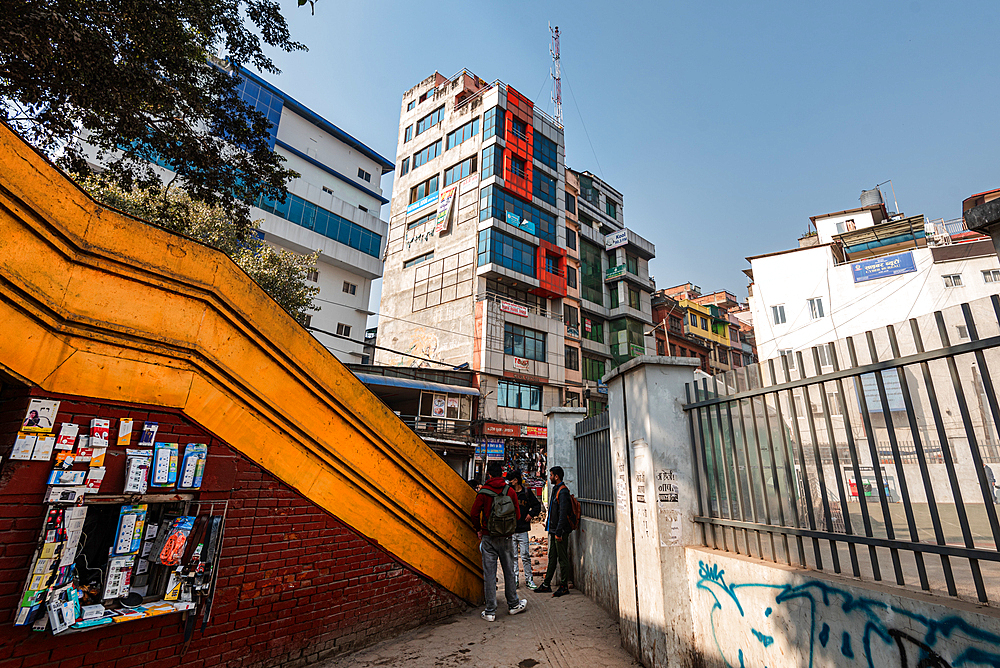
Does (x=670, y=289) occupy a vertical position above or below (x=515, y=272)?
above

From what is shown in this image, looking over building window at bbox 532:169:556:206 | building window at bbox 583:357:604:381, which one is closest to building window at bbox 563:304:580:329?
building window at bbox 583:357:604:381

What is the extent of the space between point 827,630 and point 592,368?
101 ft

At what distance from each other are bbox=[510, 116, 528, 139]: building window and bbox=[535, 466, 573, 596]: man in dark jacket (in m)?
28.5

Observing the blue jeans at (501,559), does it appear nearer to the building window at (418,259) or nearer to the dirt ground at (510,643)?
the dirt ground at (510,643)

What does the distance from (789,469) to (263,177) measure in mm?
8528

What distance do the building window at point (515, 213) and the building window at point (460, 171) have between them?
233cm

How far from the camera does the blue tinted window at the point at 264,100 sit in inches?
1086

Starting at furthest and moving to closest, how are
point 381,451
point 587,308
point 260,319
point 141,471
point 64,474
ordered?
1. point 587,308
2. point 381,451
3. point 260,319
4. point 141,471
5. point 64,474

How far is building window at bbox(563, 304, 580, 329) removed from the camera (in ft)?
105

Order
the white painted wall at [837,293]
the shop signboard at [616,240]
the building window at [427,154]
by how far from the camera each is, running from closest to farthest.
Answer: the white painted wall at [837,293] → the building window at [427,154] → the shop signboard at [616,240]

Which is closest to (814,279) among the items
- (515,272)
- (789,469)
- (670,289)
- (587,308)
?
(587,308)

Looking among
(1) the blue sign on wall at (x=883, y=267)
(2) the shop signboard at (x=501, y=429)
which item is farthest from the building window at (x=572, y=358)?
(1) the blue sign on wall at (x=883, y=267)

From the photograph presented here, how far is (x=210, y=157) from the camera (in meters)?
7.57

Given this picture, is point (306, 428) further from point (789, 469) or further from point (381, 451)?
point (789, 469)
